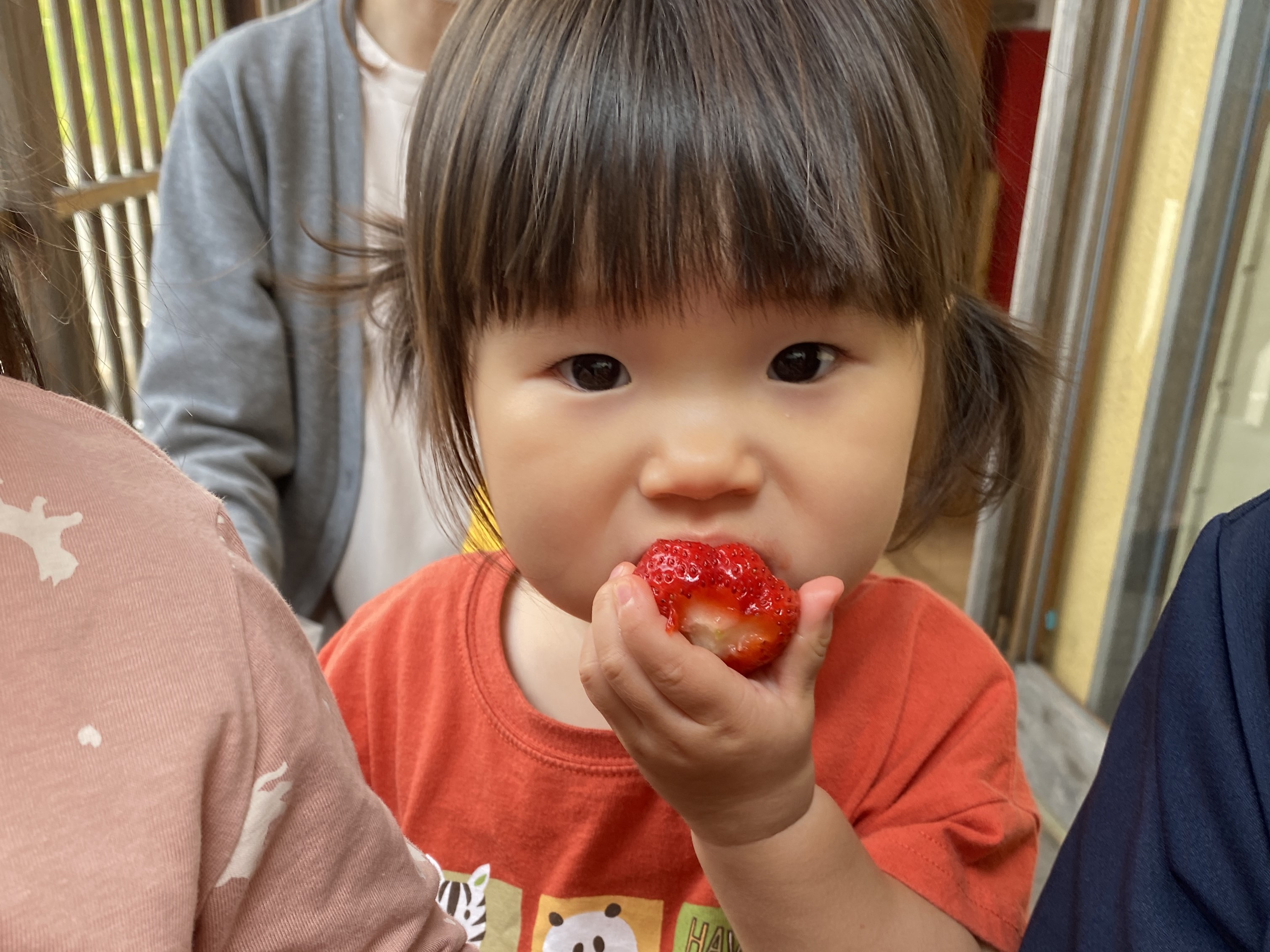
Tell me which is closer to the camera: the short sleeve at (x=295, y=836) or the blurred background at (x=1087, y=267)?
the short sleeve at (x=295, y=836)

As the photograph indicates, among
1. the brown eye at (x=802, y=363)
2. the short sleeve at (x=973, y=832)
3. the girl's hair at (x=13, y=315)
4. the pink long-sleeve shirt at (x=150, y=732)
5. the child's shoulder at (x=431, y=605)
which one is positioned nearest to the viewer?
the pink long-sleeve shirt at (x=150, y=732)

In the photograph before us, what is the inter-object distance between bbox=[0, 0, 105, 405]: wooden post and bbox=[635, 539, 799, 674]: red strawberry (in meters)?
0.37

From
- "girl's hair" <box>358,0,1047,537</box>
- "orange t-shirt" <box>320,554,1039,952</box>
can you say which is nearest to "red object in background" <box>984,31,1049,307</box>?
"girl's hair" <box>358,0,1047,537</box>

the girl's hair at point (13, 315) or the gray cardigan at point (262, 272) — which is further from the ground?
the girl's hair at point (13, 315)

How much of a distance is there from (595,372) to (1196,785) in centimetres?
42

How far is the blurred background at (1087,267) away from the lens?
49.9 inches

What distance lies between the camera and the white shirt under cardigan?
1.32 metres

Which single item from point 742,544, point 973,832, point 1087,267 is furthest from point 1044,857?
point 742,544

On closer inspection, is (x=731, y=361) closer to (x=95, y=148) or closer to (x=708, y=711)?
(x=708, y=711)

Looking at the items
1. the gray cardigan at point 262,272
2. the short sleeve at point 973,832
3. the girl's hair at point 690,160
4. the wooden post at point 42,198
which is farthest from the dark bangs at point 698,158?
the gray cardigan at point 262,272

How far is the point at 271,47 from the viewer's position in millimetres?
1271

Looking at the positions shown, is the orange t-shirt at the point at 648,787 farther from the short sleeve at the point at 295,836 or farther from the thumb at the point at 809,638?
the short sleeve at the point at 295,836

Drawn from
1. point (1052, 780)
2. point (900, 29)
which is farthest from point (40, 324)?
point (1052, 780)

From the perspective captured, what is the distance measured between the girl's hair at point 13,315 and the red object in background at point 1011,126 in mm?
739
